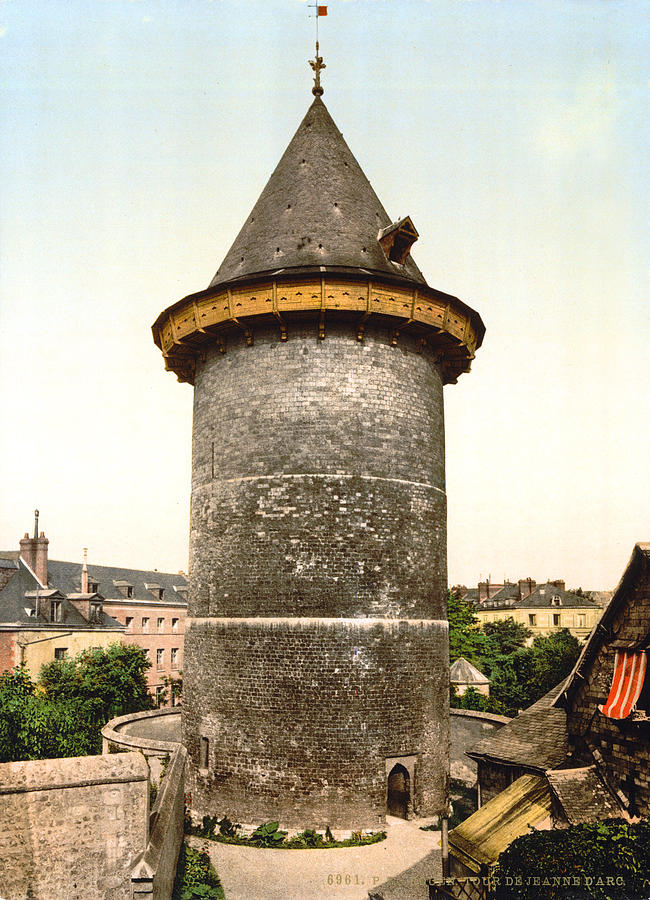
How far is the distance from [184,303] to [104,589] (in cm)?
3581

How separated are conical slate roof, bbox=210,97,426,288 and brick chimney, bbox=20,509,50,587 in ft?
88.6

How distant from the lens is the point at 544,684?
35.4m

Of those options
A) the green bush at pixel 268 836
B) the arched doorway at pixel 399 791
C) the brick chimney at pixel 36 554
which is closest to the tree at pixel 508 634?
the brick chimney at pixel 36 554

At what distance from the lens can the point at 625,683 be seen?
11.6 metres

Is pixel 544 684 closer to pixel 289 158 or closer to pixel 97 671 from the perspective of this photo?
pixel 97 671

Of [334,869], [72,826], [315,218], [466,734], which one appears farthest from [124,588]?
[72,826]

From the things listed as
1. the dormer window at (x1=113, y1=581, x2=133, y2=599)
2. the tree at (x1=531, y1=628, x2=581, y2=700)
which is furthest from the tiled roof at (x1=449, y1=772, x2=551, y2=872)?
the dormer window at (x1=113, y1=581, x2=133, y2=599)

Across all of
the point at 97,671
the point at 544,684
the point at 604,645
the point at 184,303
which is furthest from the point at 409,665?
the point at 544,684

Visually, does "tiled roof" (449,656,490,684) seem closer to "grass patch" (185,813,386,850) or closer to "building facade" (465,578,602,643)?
"grass patch" (185,813,386,850)

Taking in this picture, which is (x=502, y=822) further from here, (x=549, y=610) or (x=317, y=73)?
(x=549, y=610)

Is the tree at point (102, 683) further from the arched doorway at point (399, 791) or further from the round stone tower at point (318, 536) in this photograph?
the arched doorway at point (399, 791)

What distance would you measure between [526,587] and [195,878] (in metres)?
62.8

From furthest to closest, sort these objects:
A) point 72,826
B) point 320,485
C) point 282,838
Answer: point 320,485 < point 282,838 < point 72,826

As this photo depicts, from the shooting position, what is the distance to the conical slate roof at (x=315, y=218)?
18688 millimetres
